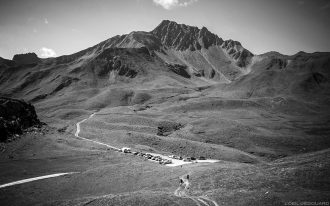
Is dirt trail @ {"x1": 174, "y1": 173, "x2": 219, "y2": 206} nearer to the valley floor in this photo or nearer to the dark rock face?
the valley floor

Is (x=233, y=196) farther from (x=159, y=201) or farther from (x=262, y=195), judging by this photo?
(x=159, y=201)

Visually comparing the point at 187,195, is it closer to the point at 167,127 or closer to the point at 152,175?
the point at 152,175

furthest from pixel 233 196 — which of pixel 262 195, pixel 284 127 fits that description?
pixel 284 127

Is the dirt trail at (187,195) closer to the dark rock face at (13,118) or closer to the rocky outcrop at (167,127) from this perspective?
the dark rock face at (13,118)

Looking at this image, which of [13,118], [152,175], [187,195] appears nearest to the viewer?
[187,195]

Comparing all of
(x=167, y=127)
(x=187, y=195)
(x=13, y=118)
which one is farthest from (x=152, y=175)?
(x=167, y=127)
